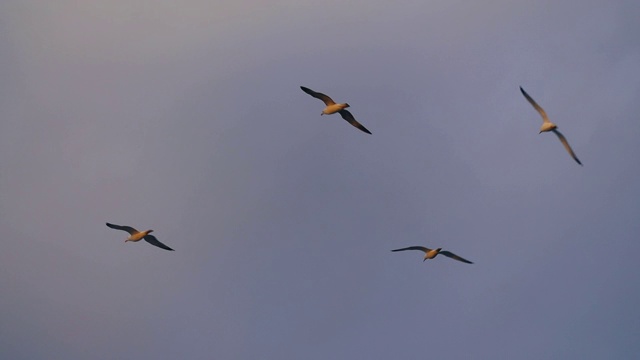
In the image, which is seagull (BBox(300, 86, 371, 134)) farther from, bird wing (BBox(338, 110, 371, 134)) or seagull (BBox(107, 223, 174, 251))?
seagull (BBox(107, 223, 174, 251))

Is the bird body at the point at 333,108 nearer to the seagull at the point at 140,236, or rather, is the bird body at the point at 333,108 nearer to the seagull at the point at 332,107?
the seagull at the point at 332,107

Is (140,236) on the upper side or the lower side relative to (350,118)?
lower

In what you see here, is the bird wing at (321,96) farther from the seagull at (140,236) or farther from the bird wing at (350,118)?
the seagull at (140,236)

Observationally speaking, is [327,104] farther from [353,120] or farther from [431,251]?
[431,251]

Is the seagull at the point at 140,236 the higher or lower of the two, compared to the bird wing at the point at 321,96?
lower

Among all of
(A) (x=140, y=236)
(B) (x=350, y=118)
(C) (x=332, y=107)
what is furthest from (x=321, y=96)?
(A) (x=140, y=236)

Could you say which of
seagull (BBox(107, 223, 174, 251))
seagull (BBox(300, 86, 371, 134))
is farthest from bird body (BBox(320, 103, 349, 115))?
seagull (BBox(107, 223, 174, 251))

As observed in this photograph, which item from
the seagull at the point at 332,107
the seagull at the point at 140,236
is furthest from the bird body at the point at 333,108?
the seagull at the point at 140,236

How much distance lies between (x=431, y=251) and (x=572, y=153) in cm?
1496

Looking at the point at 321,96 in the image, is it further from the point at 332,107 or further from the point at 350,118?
the point at 350,118

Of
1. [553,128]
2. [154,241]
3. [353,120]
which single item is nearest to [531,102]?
[553,128]

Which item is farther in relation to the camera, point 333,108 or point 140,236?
point 140,236

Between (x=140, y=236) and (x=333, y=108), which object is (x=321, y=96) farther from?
(x=140, y=236)

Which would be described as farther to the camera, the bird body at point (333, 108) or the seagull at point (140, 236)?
the seagull at point (140, 236)
